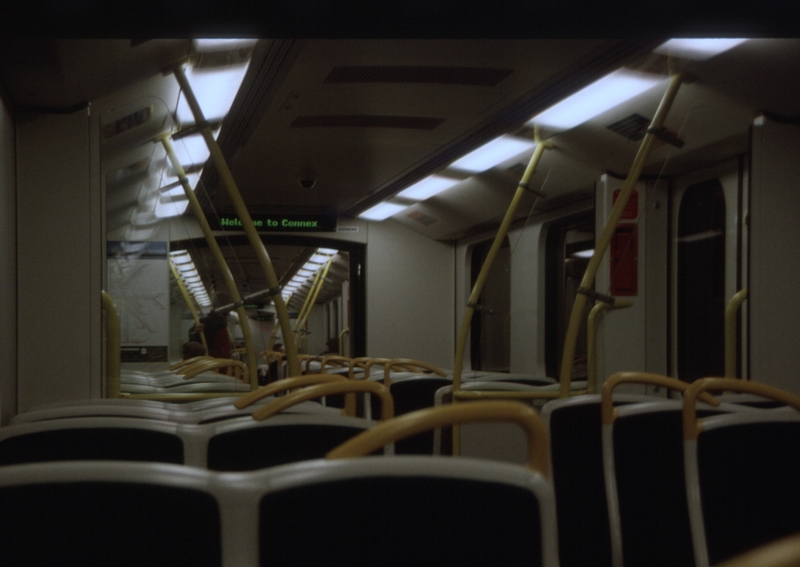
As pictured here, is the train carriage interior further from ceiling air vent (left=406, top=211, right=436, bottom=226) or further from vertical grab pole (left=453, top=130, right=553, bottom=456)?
ceiling air vent (left=406, top=211, right=436, bottom=226)

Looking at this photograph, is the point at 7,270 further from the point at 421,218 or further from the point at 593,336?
the point at 421,218

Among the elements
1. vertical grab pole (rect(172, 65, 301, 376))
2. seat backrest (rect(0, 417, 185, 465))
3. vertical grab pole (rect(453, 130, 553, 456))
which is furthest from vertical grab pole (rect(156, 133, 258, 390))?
seat backrest (rect(0, 417, 185, 465))

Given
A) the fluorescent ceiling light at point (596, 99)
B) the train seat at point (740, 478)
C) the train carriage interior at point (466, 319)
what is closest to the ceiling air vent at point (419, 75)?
the train carriage interior at point (466, 319)

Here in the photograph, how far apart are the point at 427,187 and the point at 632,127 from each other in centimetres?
309

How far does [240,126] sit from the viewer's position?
5.09 metres

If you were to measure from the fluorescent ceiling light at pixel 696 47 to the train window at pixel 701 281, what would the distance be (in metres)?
1.33

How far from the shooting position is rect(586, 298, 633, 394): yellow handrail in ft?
15.3

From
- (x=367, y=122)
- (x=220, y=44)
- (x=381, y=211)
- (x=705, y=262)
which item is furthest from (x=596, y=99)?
(x=381, y=211)

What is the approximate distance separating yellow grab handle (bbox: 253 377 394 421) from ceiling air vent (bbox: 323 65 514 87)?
257 centimetres

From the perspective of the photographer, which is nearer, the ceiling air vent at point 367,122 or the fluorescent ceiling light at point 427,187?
the ceiling air vent at point 367,122

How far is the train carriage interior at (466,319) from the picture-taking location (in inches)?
33.7

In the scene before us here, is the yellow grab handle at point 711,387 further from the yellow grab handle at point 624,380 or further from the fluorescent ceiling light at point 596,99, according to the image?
the fluorescent ceiling light at point 596,99

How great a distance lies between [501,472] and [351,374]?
404 centimetres

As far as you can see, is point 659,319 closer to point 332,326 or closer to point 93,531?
point 93,531
